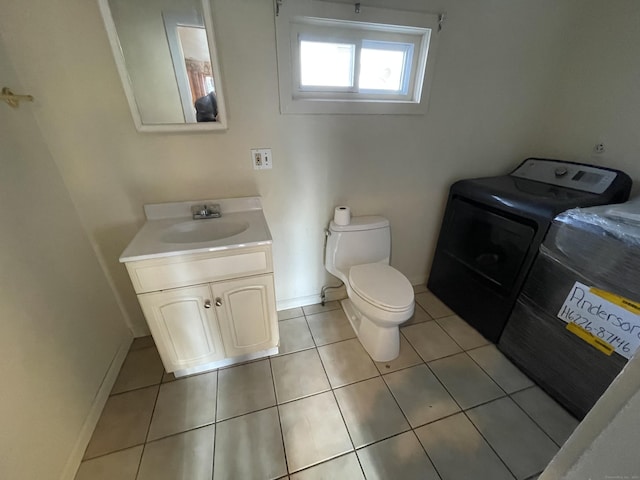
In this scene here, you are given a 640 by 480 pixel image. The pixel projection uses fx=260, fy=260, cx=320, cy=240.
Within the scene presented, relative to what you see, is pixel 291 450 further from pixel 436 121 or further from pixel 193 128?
pixel 436 121

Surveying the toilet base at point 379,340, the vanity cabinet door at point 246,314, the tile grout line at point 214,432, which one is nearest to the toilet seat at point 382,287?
the toilet base at point 379,340

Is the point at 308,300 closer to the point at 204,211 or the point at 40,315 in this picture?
the point at 204,211

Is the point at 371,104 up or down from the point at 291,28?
down

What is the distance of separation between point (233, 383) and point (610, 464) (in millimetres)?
1415

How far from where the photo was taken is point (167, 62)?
45.4 inches

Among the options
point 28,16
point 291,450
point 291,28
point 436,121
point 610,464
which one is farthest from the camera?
point 436,121

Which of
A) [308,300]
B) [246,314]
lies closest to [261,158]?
[246,314]

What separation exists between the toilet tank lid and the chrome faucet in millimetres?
672

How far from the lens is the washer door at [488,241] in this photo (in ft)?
4.48

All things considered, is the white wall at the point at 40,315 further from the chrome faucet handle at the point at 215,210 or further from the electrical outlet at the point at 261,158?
the electrical outlet at the point at 261,158

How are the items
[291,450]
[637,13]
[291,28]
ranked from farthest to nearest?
1. [637,13]
2. [291,28]
3. [291,450]

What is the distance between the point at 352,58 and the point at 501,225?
47.9 inches

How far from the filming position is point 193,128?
1244mm

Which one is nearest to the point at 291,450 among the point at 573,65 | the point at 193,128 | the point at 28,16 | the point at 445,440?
the point at 445,440
